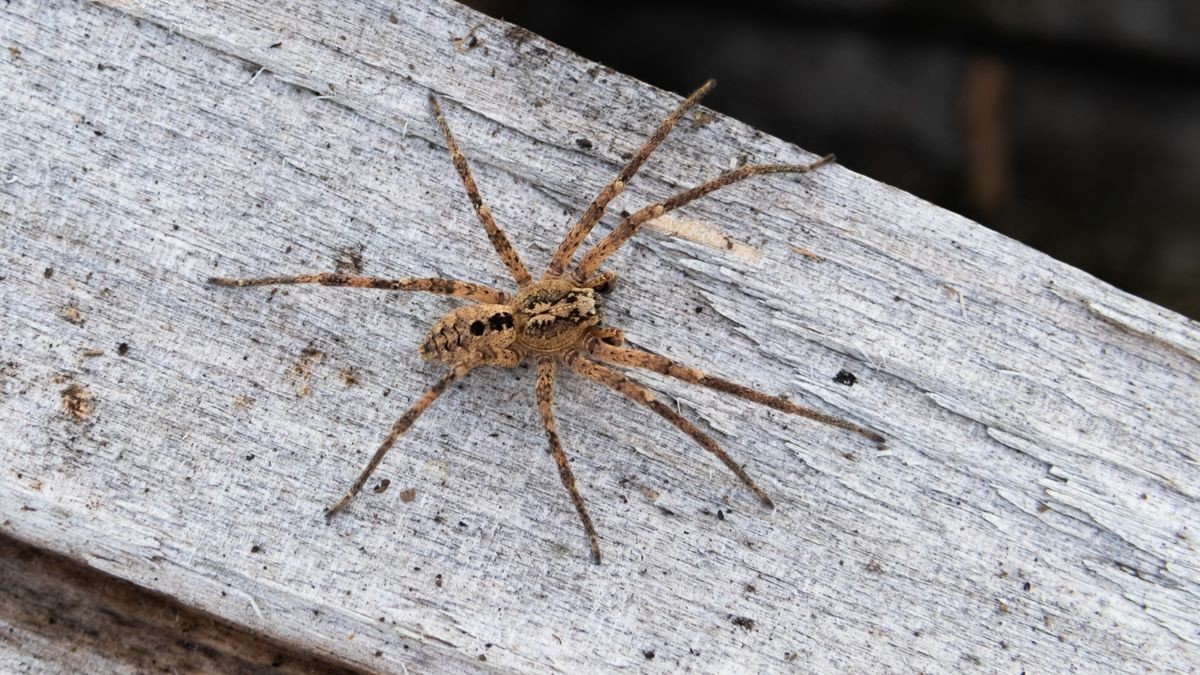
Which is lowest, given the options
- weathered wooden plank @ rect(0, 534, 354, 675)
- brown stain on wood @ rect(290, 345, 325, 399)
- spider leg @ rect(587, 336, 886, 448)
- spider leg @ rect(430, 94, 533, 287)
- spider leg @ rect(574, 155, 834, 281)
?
weathered wooden plank @ rect(0, 534, 354, 675)

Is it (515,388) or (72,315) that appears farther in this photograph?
(515,388)

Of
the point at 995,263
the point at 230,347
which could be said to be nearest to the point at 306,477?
the point at 230,347

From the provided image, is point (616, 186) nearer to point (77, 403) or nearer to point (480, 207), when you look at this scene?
point (480, 207)

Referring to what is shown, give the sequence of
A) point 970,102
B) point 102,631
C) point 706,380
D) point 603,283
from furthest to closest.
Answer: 1. point 970,102
2. point 603,283
3. point 706,380
4. point 102,631

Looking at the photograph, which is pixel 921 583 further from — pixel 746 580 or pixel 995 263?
pixel 995 263

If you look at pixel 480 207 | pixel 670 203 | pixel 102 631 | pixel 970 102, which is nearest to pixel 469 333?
pixel 480 207

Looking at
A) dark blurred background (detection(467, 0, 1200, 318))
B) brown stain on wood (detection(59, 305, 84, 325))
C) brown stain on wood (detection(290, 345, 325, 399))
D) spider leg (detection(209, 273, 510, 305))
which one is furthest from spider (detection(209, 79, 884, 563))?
dark blurred background (detection(467, 0, 1200, 318))

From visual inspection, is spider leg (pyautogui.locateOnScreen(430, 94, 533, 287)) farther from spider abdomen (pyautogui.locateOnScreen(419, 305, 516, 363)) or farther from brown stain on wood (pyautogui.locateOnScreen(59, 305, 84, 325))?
brown stain on wood (pyautogui.locateOnScreen(59, 305, 84, 325))

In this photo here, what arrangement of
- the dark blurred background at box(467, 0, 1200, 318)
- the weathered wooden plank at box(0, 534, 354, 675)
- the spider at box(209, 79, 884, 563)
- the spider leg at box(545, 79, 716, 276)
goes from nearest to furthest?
1. the weathered wooden plank at box(0, 534, 354, 675)
2. the spider at box(209, 79, 884, 563)
3. the spider leg at box(545, 79, 716, 276)
4. the dark blurred background at box(467, 0, 1200, 318)
